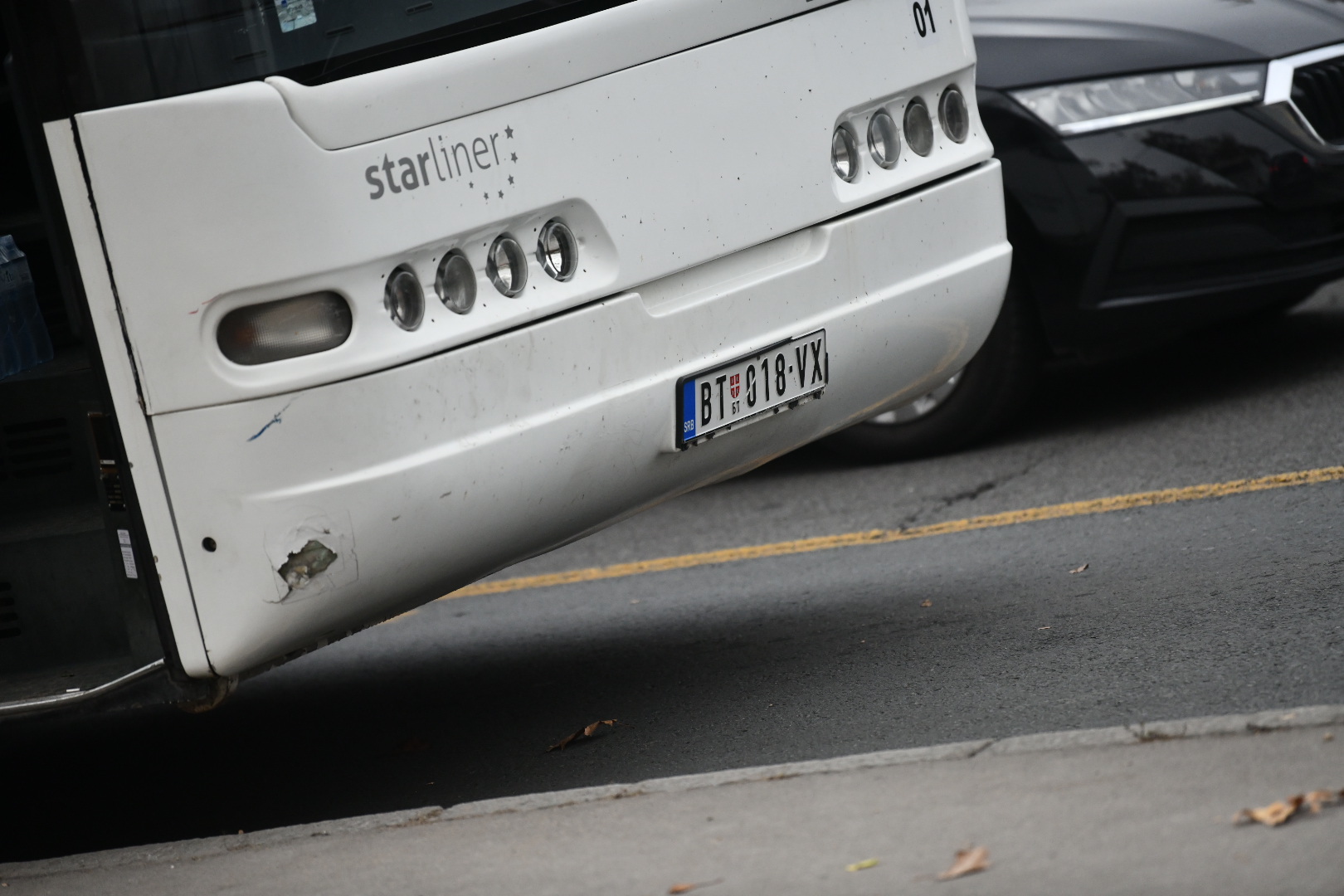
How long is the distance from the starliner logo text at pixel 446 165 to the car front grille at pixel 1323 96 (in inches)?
137

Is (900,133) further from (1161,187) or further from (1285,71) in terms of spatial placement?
(1285,71)

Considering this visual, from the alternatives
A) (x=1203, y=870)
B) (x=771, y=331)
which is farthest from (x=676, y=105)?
(x=1203, y=870)

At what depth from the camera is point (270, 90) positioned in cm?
313

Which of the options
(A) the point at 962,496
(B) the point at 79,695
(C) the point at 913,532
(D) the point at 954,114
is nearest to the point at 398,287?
(B) the point at 79,695

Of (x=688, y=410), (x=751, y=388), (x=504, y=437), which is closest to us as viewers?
(x=504, y=437)

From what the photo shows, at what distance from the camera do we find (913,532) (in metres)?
5.68

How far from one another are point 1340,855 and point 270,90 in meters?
2.31

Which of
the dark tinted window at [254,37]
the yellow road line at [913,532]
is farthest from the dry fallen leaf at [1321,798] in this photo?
the yellow road line at [913,532]

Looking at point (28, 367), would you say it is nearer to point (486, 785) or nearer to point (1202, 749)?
point (486, 785)

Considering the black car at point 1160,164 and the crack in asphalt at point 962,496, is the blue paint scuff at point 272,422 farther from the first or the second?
the black car at point 1160,164

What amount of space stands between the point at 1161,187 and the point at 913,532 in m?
1.48

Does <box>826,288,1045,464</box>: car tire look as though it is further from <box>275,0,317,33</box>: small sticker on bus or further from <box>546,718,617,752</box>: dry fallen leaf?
<box>275,0,317,33</box>: small sticker on bus

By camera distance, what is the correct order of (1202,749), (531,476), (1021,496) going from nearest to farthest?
(1202,749)
(531,476)
(1021,496)

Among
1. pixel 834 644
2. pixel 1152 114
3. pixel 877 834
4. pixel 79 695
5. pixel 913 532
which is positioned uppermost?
pixel 1152 114
